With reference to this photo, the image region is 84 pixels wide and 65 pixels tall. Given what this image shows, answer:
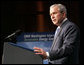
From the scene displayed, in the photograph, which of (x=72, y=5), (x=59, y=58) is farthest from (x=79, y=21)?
(x=59, y=58)

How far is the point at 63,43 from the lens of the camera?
2045 mm

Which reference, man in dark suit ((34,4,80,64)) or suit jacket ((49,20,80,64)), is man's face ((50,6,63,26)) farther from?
suit jacket ((49,20,80,64))

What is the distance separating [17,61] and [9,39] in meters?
0.26

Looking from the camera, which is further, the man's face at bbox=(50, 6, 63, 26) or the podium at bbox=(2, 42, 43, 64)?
the man's face at bbox=(50, 6, 63, 26)

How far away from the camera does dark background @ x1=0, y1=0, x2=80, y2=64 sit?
4.97m

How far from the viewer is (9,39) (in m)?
1.94

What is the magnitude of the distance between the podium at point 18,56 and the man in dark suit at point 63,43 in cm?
6

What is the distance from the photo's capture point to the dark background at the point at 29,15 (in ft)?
16.3

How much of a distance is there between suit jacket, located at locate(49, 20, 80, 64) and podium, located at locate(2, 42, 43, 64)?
0.76 ft

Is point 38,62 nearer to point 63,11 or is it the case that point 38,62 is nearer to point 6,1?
point 63,11

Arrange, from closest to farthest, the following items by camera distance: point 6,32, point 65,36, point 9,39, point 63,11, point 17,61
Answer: point 17,61
point 9,39
point 65,36
point 63,11
point 6,32

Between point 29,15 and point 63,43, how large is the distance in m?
3.06

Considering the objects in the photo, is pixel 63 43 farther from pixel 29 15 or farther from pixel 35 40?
pixel 29 15

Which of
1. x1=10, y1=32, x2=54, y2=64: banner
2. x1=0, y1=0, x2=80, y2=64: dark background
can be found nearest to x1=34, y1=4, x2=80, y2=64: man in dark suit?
x1=10, y1=32, x2=54, y2=64: banner
